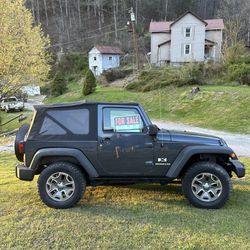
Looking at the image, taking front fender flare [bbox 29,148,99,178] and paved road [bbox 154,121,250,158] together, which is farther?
paved road [bbox 154,121,250,158]

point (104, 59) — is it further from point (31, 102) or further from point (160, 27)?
point (31, 102)

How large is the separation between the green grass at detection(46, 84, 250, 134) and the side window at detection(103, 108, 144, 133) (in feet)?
41.2

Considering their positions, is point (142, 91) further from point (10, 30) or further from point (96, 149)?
point (96, 149)

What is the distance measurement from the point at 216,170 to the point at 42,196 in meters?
2.75

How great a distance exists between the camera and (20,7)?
20.5m

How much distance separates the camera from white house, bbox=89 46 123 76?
176 feet

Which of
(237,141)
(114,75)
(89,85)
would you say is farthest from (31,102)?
(237,141)

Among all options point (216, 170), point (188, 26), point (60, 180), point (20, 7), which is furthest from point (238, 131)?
point (188, 26)

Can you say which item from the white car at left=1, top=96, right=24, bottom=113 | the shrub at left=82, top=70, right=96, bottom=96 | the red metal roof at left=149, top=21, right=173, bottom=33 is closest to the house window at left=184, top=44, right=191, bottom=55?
the red metal roof at left=149, top=21, right=173, bottom=33

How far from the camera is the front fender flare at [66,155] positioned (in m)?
5.20

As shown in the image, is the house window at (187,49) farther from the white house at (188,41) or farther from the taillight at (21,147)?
the taillight at (21,147)

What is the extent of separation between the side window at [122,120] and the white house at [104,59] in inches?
1916

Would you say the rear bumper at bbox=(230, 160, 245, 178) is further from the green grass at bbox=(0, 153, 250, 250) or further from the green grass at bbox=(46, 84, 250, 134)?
the green grass at bbox=(46, 84, 250, 134)

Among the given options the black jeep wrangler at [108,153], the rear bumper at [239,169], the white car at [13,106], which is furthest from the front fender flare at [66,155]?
the white car at [13,106]
